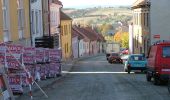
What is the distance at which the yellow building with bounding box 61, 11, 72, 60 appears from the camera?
72438mm

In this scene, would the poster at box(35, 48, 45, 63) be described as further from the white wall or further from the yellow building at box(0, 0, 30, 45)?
the white wall

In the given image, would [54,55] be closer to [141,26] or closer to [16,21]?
[16,21]

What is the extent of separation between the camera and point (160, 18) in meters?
56.0

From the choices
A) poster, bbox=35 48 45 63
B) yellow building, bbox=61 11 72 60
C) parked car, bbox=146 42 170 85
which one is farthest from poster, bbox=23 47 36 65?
yellow building, bbox=61 11 72 60

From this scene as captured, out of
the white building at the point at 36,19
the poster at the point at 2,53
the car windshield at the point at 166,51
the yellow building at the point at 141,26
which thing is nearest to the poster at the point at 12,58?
the poster at the point at 2,53

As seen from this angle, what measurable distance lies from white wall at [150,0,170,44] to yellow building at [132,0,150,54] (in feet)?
7.76

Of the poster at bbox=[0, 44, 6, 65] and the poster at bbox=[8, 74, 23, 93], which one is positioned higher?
the poster at bbox=[0, 44, 6, 65]

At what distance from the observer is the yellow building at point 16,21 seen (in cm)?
2802

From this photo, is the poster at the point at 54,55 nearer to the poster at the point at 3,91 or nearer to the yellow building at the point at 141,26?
the poster at the point at 3,91

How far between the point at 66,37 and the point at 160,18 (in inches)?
893

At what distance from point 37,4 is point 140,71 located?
10.7 m

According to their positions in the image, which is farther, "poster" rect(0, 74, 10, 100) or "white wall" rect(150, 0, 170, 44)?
"white wall" rect(150, 0, 170, 44)

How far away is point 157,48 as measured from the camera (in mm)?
23547

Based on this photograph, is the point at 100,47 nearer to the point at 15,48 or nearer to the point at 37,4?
the point at 37,4
